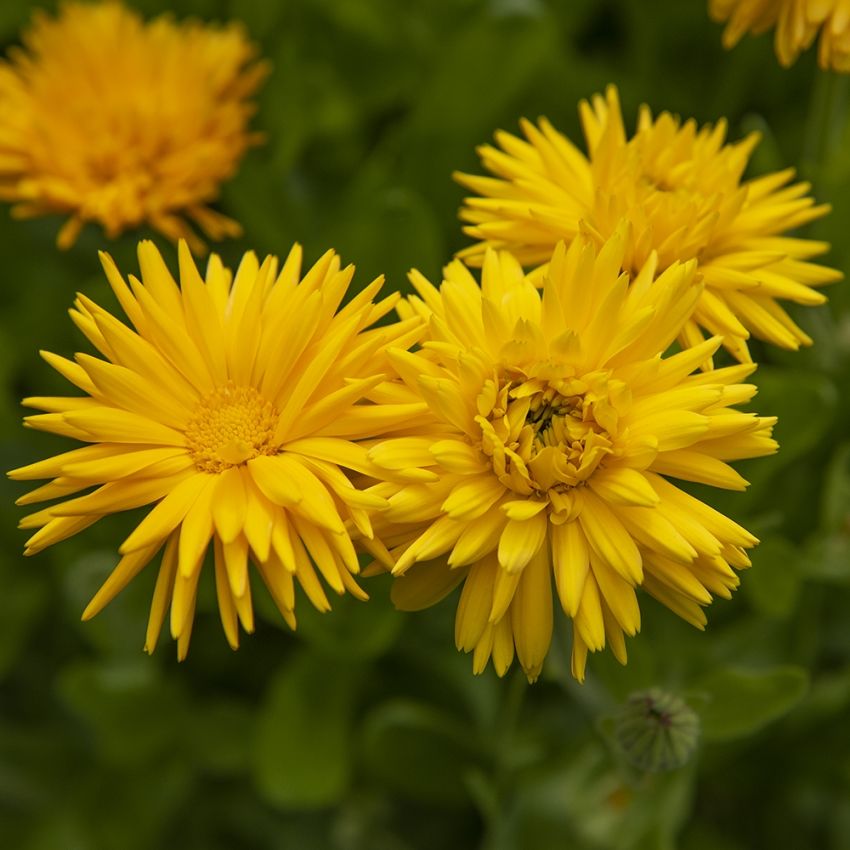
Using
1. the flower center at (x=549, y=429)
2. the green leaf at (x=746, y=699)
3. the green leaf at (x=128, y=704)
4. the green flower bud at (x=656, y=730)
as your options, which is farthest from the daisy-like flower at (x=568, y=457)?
the green leaf at (x=128, y=704)

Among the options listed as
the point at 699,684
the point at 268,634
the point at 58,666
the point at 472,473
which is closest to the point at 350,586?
the point at 472,473

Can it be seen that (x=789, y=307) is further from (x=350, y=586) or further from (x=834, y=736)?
(x=350, y=586)

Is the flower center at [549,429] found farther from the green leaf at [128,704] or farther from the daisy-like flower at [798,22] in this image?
the green leaf at [128,704]

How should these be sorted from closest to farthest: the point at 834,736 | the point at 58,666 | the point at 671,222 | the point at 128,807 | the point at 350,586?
the point at 350,586 < the point at 671,222 < the point at 834,736 < the point at 128,807 < the point at 58,666

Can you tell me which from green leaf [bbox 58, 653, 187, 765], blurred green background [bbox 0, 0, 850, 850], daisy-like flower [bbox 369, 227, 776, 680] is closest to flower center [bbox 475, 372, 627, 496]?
daisy-like flower [bbox 369, 227, 776, 680]

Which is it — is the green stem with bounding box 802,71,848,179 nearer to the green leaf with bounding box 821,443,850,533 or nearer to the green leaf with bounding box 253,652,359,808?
the green leaf with bounding box 821,443,850,533

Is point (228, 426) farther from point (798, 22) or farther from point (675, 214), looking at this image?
point (798, 22)

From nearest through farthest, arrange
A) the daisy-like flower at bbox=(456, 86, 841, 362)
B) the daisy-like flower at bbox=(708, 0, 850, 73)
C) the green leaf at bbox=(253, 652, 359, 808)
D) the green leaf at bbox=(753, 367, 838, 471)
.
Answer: the daisy-like flower at bbox=(456, 86, 841, 362) → the daisy-like flower at bbox=(708, 0, 850, 73) → the green leaf at bbox=(753, 367, 838, 471) → the green leaf at bbox=(253, 652, 359, 808)
